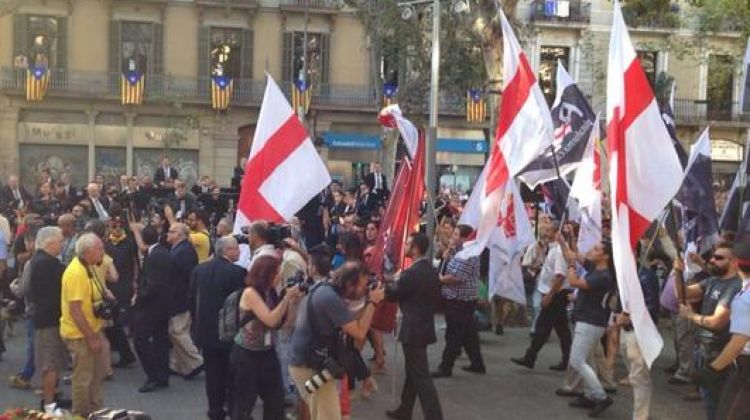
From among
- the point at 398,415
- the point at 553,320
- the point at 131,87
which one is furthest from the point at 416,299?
the point at 131,87

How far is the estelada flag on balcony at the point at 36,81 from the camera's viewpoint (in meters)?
33.0

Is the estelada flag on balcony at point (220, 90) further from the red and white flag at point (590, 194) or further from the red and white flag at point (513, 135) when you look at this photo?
the red and white flag at point (513, 135)

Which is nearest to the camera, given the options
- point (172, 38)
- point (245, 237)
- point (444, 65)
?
point (245, 237)

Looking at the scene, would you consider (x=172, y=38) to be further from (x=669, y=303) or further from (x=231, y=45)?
(x=669, y=303)

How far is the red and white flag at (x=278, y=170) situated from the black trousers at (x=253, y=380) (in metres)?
1.88

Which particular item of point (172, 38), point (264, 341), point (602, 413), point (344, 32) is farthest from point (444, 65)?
point (264, 341)

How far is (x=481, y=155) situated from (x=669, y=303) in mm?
30407

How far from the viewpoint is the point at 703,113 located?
40.8m

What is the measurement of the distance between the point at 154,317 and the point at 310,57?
29.1 m

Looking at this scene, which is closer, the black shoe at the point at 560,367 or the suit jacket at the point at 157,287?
the suit jacket at the point at 157,287

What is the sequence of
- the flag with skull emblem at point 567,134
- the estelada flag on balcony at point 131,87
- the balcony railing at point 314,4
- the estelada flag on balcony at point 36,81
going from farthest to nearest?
the balcony railing at point 314,4 < the estelada flag on balcony at point 131,87 < the estelada flag on balcony at point 36,81 < the flag with skull emblem at point 567,134

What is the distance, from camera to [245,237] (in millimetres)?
7973

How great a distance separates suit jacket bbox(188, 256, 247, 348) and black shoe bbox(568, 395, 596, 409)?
358 cm

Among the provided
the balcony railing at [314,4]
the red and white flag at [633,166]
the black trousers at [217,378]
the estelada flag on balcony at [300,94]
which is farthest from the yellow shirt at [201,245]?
the balcony railing at [314,4]
